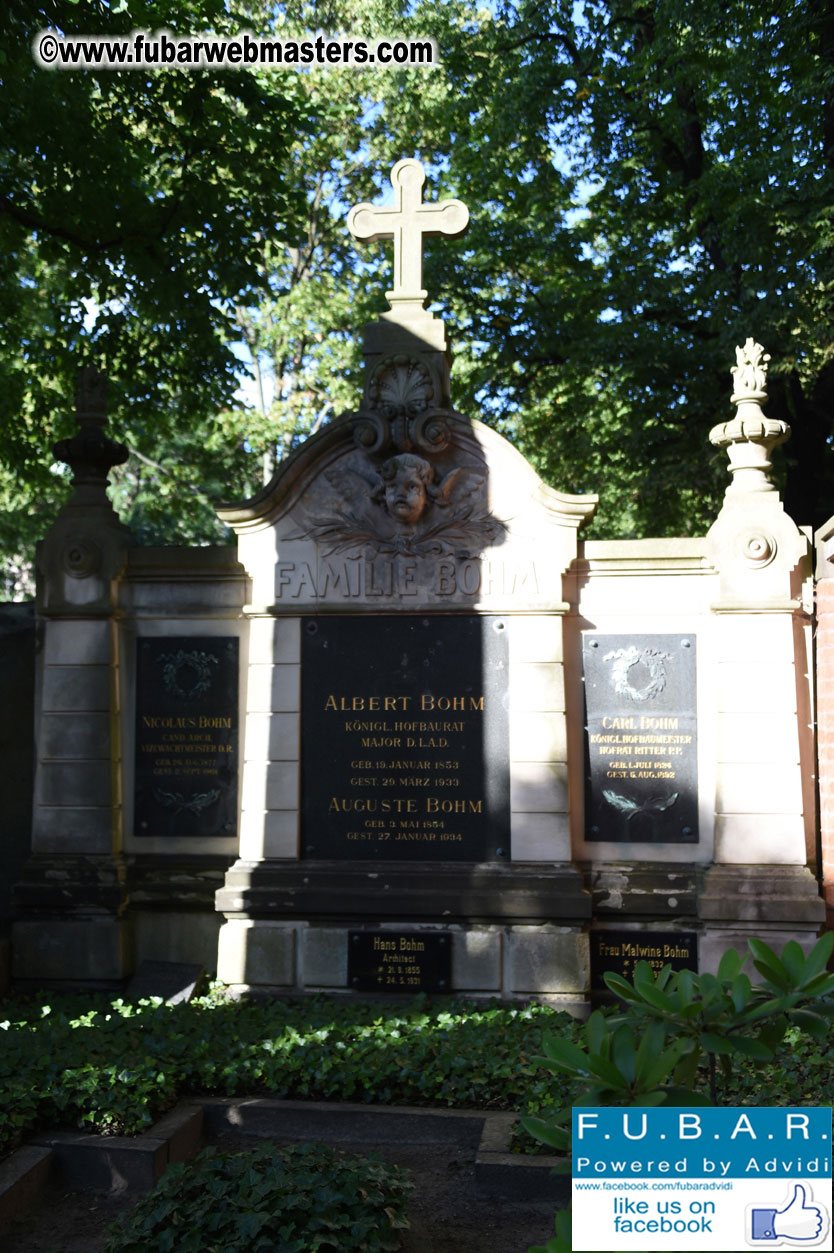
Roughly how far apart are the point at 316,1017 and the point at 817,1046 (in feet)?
9.40

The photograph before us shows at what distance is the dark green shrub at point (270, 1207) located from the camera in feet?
12.5

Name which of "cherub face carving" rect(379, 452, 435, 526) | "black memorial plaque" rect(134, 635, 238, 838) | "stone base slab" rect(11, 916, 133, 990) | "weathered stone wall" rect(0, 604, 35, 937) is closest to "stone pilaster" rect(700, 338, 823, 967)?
"cherub face carving" rect(379, 452, 435, 526)

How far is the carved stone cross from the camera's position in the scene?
7.98m

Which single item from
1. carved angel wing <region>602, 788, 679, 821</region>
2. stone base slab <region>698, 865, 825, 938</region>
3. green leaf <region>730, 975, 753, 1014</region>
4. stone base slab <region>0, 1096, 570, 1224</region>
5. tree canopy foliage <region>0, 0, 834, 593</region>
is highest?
tree canopy foliage <region>0, 0, 834, 593</region>

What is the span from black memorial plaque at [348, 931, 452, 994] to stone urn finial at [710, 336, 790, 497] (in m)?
3.58

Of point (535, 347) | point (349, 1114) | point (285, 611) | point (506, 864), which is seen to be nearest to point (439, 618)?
point (285, 611)

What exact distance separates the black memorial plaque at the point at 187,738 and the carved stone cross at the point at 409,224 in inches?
111

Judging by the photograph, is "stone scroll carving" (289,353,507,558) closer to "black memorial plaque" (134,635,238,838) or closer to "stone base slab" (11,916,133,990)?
"black memorial plaque" (134,635,238,838)

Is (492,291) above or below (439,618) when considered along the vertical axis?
above

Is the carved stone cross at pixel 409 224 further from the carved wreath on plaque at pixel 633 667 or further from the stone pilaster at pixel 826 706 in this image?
the stone pilaster at pixel 826 706

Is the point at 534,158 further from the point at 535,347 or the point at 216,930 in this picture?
the point at 216,930

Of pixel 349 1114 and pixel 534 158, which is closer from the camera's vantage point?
pixel 349 1114

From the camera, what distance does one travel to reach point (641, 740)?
7602mm

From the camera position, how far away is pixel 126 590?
819cm
